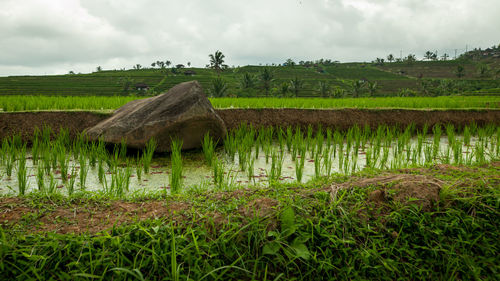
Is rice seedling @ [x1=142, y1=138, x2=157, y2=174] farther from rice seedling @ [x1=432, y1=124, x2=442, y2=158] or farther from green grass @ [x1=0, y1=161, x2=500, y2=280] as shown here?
rice seedling @ [x1=432, y1=124, x2=442, y2=158]

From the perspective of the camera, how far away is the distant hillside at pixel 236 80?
3503cm

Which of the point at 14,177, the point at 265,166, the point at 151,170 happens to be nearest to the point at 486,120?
the point at 265,166

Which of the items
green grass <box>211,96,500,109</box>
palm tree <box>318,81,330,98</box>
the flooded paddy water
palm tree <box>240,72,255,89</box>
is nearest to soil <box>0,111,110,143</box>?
the flooded paddy water

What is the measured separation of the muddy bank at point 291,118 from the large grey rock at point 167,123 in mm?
875

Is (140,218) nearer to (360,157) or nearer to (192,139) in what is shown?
(192,139)

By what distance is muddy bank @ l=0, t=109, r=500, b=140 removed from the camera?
421 cm

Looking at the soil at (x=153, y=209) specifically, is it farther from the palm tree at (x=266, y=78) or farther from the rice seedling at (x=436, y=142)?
the palm tree at (x=266, y=78)

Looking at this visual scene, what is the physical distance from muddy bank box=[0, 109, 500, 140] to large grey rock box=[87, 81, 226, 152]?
2.87 feet

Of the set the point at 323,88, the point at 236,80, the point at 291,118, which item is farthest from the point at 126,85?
the point at 291,118

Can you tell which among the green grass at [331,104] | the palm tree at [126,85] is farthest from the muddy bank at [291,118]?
the palm tree at [126,85]

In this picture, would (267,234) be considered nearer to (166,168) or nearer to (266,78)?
(166,168)

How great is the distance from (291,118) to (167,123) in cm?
234

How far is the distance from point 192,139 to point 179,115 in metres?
0.38

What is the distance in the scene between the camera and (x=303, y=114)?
201 inches
